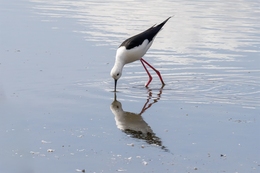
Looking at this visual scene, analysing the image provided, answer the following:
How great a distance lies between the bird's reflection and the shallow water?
0.01m

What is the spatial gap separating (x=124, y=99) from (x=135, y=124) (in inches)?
53.5

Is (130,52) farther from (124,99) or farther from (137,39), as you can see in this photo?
(124,99)

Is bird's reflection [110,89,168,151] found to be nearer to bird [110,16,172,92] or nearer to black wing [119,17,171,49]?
bird [110,16,172,92]

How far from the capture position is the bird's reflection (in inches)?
278

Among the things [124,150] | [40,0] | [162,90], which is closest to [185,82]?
[162,90]

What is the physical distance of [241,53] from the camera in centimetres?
1273

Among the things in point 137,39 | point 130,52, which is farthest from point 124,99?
point 137,39

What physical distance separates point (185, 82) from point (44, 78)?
85.1 inches

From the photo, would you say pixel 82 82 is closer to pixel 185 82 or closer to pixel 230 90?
pixel 185 82

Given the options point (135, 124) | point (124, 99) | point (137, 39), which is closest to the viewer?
point (135, 124)

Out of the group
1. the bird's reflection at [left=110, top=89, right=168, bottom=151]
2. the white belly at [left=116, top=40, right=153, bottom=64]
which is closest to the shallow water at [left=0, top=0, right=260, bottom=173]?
the bird's reflection at [left=110, top=89, right=168, bottom=151]

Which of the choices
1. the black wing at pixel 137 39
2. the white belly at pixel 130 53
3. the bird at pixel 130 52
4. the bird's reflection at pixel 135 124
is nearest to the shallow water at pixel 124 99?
the bird's reflection at pixel 135 124

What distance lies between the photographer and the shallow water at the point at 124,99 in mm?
6340

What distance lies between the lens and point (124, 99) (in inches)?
356
